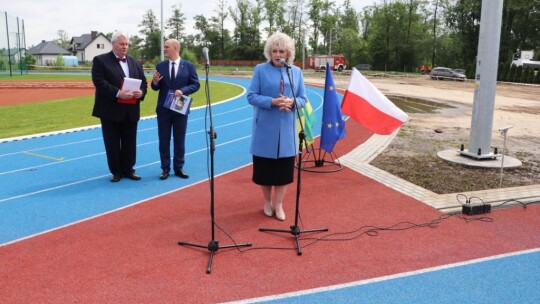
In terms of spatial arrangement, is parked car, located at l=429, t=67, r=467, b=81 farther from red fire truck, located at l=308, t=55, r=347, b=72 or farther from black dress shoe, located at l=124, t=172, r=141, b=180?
black dress shoe, located at l=124, t=172, r=141, b=180

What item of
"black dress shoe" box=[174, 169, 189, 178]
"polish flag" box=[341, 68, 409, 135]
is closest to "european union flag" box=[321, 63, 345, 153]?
"polish flag" box=[341, 68, 409, 135]

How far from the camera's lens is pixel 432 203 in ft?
19.3

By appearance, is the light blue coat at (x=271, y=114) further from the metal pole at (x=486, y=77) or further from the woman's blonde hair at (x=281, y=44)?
the metal pole at (x=486, y=77)

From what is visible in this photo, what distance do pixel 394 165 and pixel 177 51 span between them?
4249 millimetres

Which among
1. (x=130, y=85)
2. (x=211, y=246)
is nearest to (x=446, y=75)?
(x=130, y=85)

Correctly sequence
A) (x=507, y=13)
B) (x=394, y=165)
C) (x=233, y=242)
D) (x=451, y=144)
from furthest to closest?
1. (x=507, y=13)
2. (x=451, y=144)
3. (x=394, y=165)
4. (x=233, y=242)

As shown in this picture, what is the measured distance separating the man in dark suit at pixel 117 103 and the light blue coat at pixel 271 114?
8.18 ft

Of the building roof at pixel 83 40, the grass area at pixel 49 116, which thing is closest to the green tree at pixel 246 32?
the building roof at pixel 83 40

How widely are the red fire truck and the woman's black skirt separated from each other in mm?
54314

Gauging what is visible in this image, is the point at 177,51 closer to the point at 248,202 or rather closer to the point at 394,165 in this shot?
the point at 248,202

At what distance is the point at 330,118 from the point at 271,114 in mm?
3233

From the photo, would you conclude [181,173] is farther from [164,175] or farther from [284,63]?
[284,63]


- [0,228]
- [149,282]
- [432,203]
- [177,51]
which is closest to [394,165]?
[432,203]

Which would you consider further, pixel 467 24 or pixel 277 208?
pixel 467 24
